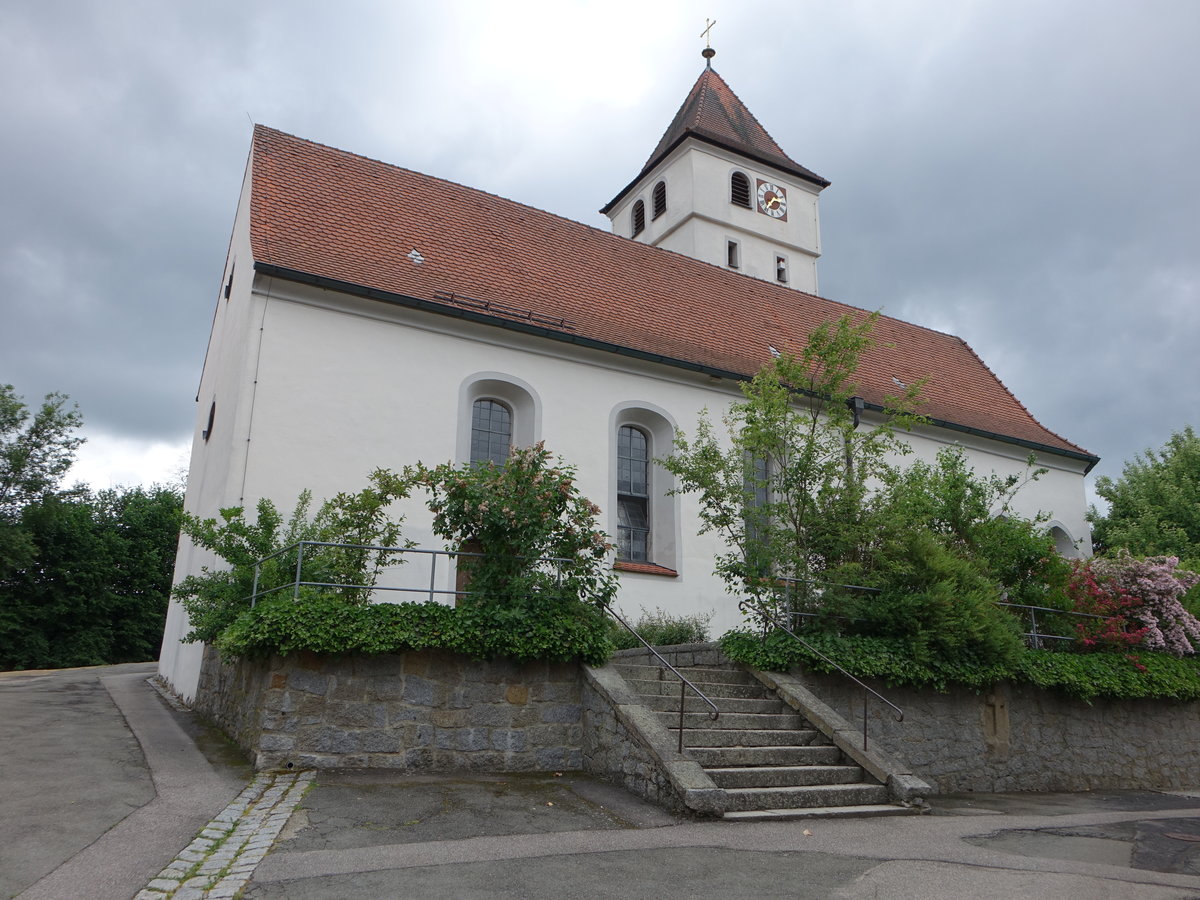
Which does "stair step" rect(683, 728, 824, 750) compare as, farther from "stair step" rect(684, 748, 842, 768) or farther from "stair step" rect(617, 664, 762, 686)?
"stair step" rect(617, 664, 762, 686)

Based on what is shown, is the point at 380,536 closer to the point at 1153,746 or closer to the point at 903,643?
the point at 903,643

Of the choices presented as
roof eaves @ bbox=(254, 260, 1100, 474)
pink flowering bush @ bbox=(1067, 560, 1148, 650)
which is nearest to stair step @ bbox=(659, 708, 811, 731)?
pink flowering bush @ bbox=(1067, 560, 1148, 650)

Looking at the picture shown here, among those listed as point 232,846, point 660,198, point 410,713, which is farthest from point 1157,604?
point 660,198

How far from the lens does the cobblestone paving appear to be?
4863mm

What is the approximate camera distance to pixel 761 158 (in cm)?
2769

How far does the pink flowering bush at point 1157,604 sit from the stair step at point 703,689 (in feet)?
21.2

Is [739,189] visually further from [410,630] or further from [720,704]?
[410,630]

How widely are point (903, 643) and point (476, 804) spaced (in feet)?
17.7

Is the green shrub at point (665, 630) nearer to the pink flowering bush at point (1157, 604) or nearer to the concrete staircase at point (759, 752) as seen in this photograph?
the concrete staircase at point (759, 752)

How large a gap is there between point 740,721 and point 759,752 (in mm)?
709

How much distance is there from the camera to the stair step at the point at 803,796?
7160 mm

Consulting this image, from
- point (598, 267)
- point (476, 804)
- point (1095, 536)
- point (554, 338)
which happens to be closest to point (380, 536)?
point (476, 804)

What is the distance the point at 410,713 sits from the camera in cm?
817

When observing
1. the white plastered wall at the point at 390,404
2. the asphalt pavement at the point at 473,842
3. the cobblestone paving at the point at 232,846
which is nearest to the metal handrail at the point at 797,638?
the asphalt pavement at the point at 473,842
